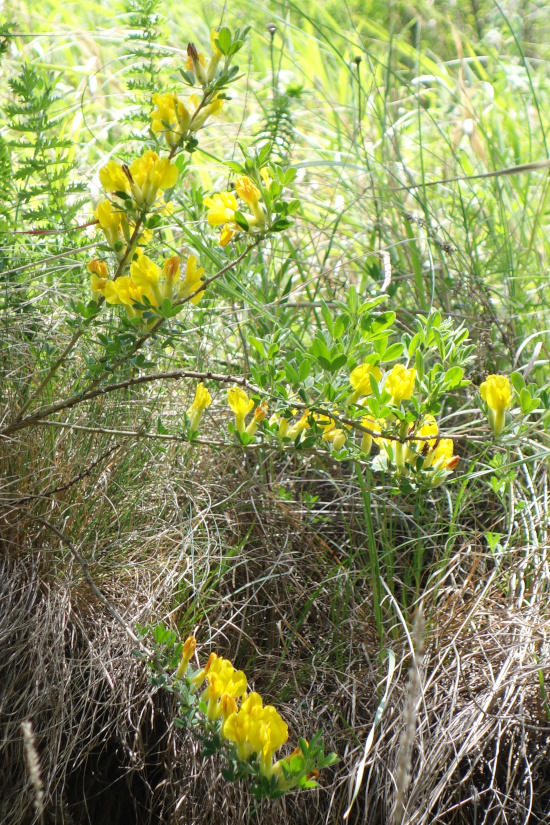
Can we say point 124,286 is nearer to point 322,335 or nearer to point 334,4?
point 322,335

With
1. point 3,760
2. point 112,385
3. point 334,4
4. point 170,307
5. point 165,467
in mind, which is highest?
point 334,4

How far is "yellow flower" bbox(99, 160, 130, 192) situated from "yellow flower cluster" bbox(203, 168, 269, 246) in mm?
109

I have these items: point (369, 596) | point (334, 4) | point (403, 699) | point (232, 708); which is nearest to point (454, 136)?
point (334, 4)

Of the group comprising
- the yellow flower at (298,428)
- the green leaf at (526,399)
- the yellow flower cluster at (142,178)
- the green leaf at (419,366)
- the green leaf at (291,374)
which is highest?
the yellow flower cluster at (142,178)

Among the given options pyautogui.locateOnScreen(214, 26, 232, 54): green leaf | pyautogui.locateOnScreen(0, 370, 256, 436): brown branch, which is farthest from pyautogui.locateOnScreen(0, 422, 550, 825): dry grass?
pyautogui.locateOnScreen(214, 26, 232, 54): green leaf

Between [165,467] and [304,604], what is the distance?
34 cm

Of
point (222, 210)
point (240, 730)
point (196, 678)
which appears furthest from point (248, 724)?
point (222, 210)

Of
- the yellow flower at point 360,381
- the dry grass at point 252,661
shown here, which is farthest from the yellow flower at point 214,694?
the yellow flower at point 360,381

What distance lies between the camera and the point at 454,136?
7.52 feet

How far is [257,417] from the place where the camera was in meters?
0.98

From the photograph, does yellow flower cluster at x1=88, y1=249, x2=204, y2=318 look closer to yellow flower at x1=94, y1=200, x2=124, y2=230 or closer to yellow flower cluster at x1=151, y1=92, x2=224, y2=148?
yellow flower at x1=94, y1=200, x2=124, y2=230

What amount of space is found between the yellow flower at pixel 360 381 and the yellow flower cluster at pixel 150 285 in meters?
0.22

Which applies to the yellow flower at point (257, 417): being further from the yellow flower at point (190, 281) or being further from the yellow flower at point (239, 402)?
the yellow flower at point (190, 281)

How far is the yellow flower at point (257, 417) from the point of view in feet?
3.19
